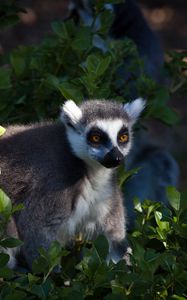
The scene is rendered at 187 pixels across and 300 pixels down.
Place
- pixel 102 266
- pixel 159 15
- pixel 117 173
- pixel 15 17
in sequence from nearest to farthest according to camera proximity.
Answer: pixel 102 266, pixel 117 173, pixel 15 17, pixel 159 15

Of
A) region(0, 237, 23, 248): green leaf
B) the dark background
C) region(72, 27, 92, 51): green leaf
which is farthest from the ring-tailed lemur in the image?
the dark background

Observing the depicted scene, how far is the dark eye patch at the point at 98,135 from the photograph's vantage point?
4695 millimetres

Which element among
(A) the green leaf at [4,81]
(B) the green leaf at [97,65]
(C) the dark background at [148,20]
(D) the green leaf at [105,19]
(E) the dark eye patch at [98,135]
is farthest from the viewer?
(C) the dark background at [148,20]

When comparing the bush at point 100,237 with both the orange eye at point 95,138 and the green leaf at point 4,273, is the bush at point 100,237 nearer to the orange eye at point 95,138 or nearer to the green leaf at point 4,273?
the green leaf at point 4,273

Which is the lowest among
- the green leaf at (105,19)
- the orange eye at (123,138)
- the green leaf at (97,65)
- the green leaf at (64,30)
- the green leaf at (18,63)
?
the orange eye at (123,138)

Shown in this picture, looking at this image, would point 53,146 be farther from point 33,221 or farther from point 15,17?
point 15,17

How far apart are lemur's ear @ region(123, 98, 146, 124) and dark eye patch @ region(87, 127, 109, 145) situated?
0.33 m

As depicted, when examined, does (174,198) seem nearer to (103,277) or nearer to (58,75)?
(103,277)

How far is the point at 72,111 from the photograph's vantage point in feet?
15.8

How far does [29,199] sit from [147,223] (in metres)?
0.70

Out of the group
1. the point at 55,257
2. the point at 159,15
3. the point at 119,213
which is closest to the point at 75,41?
the point at 119,213

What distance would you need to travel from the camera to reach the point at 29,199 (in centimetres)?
467

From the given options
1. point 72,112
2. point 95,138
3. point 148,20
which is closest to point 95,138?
point 95,138

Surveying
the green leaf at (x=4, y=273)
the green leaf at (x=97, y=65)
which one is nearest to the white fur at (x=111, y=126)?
the green leaf at (x=97, y=65)
